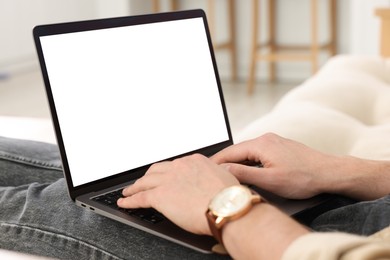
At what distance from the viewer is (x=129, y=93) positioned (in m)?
0.96

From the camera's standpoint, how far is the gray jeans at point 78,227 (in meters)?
0.71

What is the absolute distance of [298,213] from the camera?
771 millimetres

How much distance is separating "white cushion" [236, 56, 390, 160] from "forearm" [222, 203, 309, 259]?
1.81 feet

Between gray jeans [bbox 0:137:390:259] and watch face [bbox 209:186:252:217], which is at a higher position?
watch face [bbox 209:186:252:217]

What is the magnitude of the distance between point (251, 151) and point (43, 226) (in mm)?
269

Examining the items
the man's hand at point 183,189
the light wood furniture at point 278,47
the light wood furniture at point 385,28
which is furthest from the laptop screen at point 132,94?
the light wood furniture at point 278,47

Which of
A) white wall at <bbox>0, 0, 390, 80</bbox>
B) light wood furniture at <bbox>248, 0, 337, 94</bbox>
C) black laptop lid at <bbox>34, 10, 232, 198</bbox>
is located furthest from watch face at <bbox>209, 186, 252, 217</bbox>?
white wall at <bbox>0, 0, 390, 80</bbox>

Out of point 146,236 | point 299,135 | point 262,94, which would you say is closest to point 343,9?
point 262,94

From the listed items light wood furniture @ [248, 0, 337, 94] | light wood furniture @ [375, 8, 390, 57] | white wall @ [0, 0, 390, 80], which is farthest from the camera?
white wall @ [0, 0, 390, 80]

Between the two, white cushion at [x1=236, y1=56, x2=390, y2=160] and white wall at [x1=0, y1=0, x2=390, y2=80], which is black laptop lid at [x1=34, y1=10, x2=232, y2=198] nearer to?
→ white cushion at [x1=236, y1=56, x2=390, y2=160]

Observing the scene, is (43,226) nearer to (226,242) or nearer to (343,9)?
(226,242)

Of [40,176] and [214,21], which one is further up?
[40,176]

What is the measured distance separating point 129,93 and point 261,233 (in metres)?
0.40

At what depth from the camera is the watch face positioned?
64 cm
